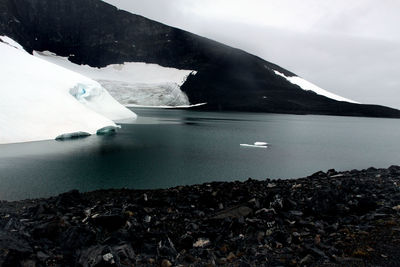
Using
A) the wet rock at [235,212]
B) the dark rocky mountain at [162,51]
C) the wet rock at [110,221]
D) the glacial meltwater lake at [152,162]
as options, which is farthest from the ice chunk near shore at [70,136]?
the dark rocky mountain at [162,51]

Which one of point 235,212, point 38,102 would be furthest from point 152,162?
point 38,102

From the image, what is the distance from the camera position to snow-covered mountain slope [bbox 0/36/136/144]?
20.7 metres

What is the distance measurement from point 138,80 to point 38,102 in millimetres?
A: 69613

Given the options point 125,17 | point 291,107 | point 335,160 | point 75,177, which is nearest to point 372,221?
point 75,177

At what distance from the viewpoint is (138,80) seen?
92125mm

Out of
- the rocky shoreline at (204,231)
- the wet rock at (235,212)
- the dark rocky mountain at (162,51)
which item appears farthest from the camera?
the dark rocky mountain at (162,51)

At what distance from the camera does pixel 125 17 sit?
105m

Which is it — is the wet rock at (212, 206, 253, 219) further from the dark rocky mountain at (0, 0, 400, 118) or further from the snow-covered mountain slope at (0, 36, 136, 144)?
the dark rocky mountain at (0, 0, 400, 118)

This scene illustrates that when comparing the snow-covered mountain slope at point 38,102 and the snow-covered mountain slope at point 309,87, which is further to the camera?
the snow-covered mountain slope at point 309,87

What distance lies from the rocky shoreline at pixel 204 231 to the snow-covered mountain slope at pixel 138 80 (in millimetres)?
63655

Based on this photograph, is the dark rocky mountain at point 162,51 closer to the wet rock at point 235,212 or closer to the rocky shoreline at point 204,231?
the rocky shoreline at point 204,231

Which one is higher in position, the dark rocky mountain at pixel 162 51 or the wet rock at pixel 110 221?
the dark rocky mountain at pixel 162 51

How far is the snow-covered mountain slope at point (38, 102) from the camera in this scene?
20.7 metres

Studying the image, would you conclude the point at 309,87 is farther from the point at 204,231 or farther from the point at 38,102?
the point at 204,231
